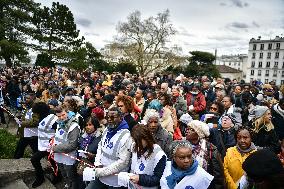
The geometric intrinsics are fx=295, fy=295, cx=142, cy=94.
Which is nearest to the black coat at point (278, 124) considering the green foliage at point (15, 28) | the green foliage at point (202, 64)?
the green foliage at point (15, 28)

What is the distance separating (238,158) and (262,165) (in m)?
1.87

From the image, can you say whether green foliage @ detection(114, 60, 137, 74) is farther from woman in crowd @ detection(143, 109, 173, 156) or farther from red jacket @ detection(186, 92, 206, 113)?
woman in crowd @ detection(143, 109, 173, 156)

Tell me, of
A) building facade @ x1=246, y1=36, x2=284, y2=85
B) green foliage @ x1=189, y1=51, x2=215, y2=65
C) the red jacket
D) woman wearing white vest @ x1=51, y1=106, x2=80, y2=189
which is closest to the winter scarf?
woman wearing white vest @ x1=51, y1=106, x2=80, y2=189

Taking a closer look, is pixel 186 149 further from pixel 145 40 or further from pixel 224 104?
pixel 145 40

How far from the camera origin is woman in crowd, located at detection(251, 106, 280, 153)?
505 cm

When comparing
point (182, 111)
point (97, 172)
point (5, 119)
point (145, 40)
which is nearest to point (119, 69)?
point (145, 40)

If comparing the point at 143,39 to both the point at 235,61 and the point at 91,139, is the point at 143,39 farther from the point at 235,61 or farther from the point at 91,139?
the point at 235,61

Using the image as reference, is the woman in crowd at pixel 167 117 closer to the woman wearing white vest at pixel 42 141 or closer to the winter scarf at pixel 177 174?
the woman wearing white vest at pixel 42 141

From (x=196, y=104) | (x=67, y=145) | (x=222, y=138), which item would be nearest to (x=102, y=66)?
(x=196, y=104)

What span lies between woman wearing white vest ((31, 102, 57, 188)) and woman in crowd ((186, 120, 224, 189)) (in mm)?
3141

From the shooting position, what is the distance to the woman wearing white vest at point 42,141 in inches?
234

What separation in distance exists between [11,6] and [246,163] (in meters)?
40.3

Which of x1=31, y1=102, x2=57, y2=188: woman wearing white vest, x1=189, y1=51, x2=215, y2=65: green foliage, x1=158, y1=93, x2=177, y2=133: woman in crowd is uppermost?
x1=189, y1=51, x2=215, y2=65: green foliage

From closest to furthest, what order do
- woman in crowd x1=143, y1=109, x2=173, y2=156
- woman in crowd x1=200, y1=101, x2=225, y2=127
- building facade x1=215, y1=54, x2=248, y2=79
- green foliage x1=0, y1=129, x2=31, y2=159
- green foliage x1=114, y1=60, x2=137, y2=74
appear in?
woman in crowd x1=143, y1=109, x2=173, y2=156 < woman in crowd x1=200, y1=101, x2=225, y2=127 < green foliage x1=0, y1=129, x2=31, y2=159 < green foliage x1=114, y1=60, x2=137, y2=74 < building facade x1=215, y1=54, x2=248, y2=79
